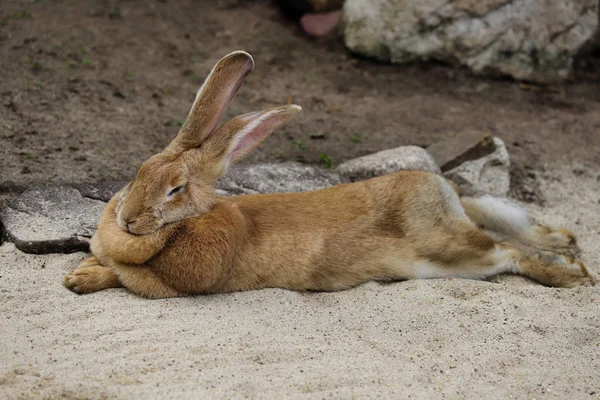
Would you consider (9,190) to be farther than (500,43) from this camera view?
No

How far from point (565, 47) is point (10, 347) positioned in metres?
8.31

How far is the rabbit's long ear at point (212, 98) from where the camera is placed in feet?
15.4

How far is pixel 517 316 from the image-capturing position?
471cm

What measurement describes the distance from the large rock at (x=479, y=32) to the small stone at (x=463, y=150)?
2635 mm

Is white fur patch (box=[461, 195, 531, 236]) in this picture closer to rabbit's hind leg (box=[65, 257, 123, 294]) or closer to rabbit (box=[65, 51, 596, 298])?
rabbit (box=[65, 51, 596, 298])

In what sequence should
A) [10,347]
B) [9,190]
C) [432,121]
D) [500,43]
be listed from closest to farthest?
[10,347]
[9,190]
[432,121]
[500,43]

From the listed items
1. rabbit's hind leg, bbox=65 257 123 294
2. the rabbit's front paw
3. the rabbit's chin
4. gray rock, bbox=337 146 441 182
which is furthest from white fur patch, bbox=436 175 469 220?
rabbit's hind leg, bbox=65 257 123 294

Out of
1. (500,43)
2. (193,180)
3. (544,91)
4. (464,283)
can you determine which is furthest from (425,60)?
(193,180)

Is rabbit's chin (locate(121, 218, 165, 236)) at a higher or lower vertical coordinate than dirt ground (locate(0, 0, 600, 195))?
higher

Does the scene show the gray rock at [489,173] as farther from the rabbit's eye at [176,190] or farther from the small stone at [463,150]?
the rabbit's eye at [176,190]

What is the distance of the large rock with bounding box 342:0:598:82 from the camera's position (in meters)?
9.42

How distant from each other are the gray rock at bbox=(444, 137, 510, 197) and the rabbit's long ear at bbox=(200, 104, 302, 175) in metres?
2.76

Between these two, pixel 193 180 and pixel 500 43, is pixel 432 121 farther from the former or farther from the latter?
pixel 193 180

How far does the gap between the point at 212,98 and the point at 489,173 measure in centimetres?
349
